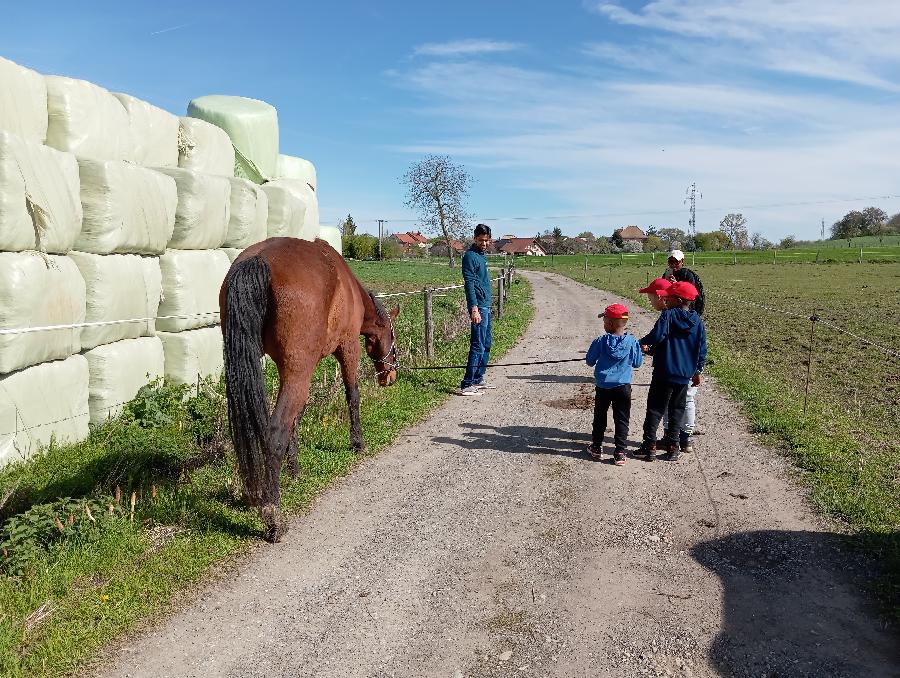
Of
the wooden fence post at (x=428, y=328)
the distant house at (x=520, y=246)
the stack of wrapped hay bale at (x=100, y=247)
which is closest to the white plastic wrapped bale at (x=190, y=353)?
the stack of wrapped hay bale at (x=100, y=247)

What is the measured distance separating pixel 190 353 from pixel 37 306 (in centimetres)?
238

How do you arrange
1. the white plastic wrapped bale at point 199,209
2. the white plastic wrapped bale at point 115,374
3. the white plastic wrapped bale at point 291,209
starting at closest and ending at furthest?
the white plastic wrapped bale at point 115,374
the white plastic wrapped bale at point 199,209
the white plastic wrapped bale at point 291,209

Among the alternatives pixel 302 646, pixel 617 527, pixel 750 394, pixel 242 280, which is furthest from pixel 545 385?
pixel 302 646

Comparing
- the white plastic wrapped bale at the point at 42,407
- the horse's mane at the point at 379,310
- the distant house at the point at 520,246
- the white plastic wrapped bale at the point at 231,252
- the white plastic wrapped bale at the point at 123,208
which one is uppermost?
the distant house at the point at 520,246

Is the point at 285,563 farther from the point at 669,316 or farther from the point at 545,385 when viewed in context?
the point at 545,385

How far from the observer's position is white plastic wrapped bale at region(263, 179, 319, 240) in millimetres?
9430

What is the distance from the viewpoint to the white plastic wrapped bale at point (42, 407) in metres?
4.78

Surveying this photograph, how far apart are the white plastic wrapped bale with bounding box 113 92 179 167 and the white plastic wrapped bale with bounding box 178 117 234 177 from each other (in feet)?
0.80

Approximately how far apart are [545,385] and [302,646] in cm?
637

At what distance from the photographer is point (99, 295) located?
19.1 feet

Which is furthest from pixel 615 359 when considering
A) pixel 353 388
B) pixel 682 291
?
pixel 353 388

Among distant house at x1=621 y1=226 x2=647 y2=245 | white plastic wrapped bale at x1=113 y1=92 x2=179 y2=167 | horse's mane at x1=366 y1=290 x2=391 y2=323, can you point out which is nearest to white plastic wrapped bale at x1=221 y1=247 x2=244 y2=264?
white plastic wrapped bale at x1=113 y1=92 x2=179 y2=167

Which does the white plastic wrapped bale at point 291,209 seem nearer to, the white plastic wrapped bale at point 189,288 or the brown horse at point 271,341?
the white plastic wrapped bale at point 189,288

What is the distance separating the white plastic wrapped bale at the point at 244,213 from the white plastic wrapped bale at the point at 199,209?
24cm
